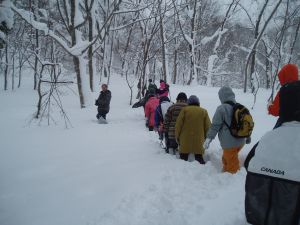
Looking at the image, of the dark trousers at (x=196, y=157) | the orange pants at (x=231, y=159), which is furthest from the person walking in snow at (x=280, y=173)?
the dark trousers at (x=196, y=157)

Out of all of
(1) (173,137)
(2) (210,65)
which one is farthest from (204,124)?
(2) (210,65)

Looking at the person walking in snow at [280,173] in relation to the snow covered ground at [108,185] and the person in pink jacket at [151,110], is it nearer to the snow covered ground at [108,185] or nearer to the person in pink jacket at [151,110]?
the snow covered ground at [108,185]

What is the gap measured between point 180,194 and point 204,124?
2242 millimetres

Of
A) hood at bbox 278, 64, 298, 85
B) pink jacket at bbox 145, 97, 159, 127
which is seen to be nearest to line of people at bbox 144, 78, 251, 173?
hood at bbox 278, 64, 298, 85

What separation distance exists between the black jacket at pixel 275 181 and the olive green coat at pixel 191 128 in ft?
11.7

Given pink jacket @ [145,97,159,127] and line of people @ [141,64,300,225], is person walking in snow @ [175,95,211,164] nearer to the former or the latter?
line of people @ [141,64,300,225]

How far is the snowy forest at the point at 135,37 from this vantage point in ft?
50.0

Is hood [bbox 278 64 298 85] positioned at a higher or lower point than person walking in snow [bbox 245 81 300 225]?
higher

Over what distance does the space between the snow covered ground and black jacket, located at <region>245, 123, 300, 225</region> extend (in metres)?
1.14

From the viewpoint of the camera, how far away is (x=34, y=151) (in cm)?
714

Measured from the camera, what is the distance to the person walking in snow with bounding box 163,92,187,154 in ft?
23.4

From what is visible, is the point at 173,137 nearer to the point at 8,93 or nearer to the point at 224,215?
the point at 224,215

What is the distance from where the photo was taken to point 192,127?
6.54m

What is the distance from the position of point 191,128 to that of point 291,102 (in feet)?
12.2
